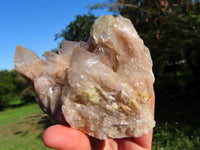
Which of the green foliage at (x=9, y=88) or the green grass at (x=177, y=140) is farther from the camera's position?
the green foliage at (x=9, y=88)

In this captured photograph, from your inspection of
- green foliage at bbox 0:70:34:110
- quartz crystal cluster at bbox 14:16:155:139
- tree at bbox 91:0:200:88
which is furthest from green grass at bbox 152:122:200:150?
green foliage at bbox 0:70:34:110

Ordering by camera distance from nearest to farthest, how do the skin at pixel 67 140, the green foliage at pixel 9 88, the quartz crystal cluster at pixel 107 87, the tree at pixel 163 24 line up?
the skin at pixel 67 140 < the quartz crystal cluster at pixel 107 87 < the tree at pixel 163 24 < the green foliage at pixel 9 88

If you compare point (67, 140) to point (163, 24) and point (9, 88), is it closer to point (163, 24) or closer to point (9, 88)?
point (163, 24)

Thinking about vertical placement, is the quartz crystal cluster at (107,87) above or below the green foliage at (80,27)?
below

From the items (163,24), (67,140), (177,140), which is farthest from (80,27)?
(67,140)

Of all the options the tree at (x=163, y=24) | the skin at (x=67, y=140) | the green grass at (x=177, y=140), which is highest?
the tree at (x=163, y=24)

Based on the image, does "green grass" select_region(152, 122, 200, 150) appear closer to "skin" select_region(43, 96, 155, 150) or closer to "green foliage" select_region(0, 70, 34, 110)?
"skin" select_region(43, 96, 155, 150)

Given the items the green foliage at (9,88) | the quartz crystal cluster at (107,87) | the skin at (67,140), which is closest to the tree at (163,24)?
the quartz crystal cluster at (107,87)

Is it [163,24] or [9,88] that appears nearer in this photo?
[163,24]

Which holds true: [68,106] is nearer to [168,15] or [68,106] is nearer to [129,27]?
[129,27]

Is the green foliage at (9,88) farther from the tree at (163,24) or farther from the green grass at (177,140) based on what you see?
the green grass at (177,140)
